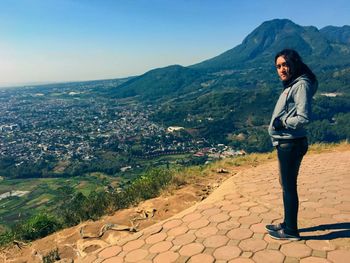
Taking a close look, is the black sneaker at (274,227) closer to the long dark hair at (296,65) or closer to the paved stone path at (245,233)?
the paved stone path at (245,233)

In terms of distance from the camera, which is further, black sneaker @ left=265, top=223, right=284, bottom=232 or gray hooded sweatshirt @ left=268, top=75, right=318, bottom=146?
black sneaker @ left=265, top=223, right=284, bottom=232

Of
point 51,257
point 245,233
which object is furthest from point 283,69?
point 51,257

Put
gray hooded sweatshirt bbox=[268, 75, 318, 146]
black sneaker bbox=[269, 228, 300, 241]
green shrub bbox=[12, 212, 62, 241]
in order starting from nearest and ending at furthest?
gray hooded sweatshirt bbox=[268, 75, 318, 146], black sneaker bbox=[269, 228, 300, 241], green shrub bbox=[12, 212, 62, 241]

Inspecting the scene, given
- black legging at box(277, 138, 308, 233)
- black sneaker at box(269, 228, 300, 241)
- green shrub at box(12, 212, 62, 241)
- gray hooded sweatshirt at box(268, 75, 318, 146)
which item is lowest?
green shrub at box(12, 212, 62, 241)

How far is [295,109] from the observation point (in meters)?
2.87

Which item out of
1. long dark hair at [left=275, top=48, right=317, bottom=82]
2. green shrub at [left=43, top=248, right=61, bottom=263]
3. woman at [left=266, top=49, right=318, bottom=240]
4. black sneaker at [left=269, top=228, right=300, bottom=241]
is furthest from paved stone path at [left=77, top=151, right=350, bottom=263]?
long dark hair at [left=275, top=48, right=317, bottom=82]

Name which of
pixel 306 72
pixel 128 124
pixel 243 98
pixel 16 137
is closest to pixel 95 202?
pixel 306 72

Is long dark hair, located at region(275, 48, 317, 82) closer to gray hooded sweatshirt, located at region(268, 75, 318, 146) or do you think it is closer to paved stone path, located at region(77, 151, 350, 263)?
gray hooded sweatshirt, located at region(268, 75, 318, 146)

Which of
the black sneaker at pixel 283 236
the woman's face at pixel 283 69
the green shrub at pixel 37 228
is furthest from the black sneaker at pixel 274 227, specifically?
the green shrub at pixel 37 228

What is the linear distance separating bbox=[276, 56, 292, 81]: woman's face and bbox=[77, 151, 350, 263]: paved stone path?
1.55 m

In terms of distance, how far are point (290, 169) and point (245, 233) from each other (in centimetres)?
92

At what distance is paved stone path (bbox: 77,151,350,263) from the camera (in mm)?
2932

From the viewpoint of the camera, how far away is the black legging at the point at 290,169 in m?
2.91

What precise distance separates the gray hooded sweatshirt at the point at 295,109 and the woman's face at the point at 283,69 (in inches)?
3.3
